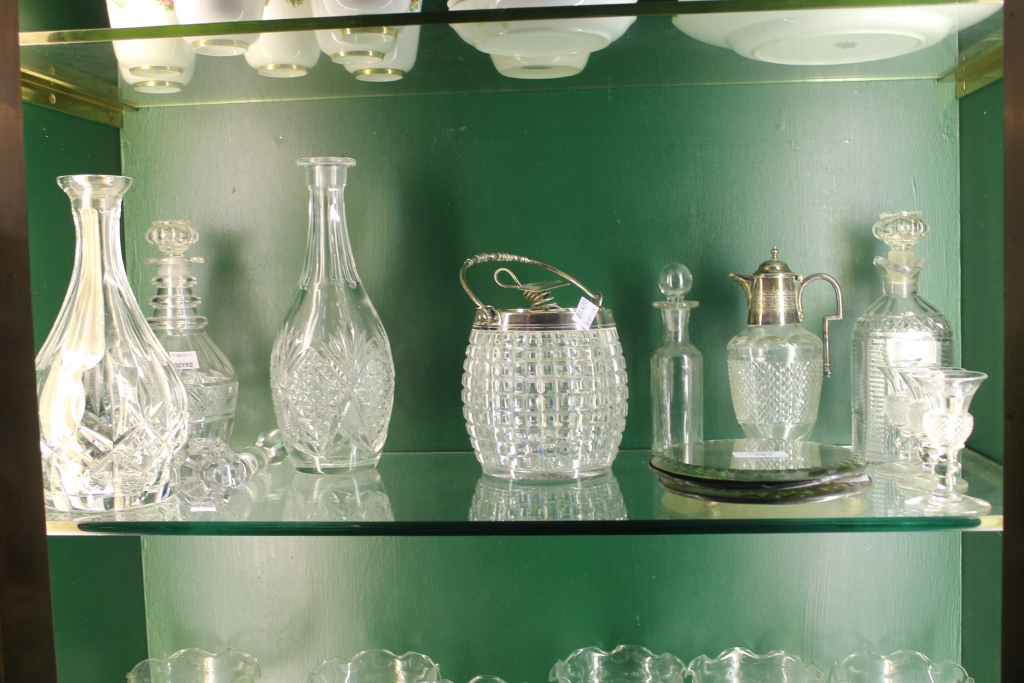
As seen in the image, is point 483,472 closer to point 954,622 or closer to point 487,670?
point 487,670

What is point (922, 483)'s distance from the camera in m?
0.88

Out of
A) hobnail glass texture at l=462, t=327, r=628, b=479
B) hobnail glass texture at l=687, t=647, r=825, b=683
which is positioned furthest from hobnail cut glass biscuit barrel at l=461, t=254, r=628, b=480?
hobnail glass texture at l=687, t=647, r=825, b=683

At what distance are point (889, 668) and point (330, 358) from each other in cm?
77

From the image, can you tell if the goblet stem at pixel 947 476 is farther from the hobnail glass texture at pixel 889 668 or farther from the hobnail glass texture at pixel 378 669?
the hobnail glass texture at pixel 378 669

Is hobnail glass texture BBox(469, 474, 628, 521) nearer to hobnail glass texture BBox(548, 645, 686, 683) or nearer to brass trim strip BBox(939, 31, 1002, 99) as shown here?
hobnail glass texture BBox(548, 645, 686, 683)

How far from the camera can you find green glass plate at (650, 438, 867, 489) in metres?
0.82

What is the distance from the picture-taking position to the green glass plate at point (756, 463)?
32.3 inches

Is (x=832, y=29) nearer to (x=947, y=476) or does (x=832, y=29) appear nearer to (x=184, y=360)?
(x=947, y=476)

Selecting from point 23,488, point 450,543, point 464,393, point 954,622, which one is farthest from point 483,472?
point 954,622

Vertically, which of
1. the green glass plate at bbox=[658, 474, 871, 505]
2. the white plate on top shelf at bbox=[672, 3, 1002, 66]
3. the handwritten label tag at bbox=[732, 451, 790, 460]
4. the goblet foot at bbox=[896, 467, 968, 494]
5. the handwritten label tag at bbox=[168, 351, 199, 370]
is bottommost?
A: the goblet foot at bbox=[896, 467, 968, 494]

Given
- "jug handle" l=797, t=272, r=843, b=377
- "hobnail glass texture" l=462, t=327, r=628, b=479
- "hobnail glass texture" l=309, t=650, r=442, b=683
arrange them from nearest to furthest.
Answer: "hobnail glass texture" l=462, t=327, r=628, b=479, "jug handle" l=797, t=272, r=843, b=377, "hobnail glass texture" l=309, t=650, r=442, b=683

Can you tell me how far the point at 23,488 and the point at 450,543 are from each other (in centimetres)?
54

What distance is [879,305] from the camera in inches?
39.1

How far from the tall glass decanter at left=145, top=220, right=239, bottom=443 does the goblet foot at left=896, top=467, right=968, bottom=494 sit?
721 millimetres
